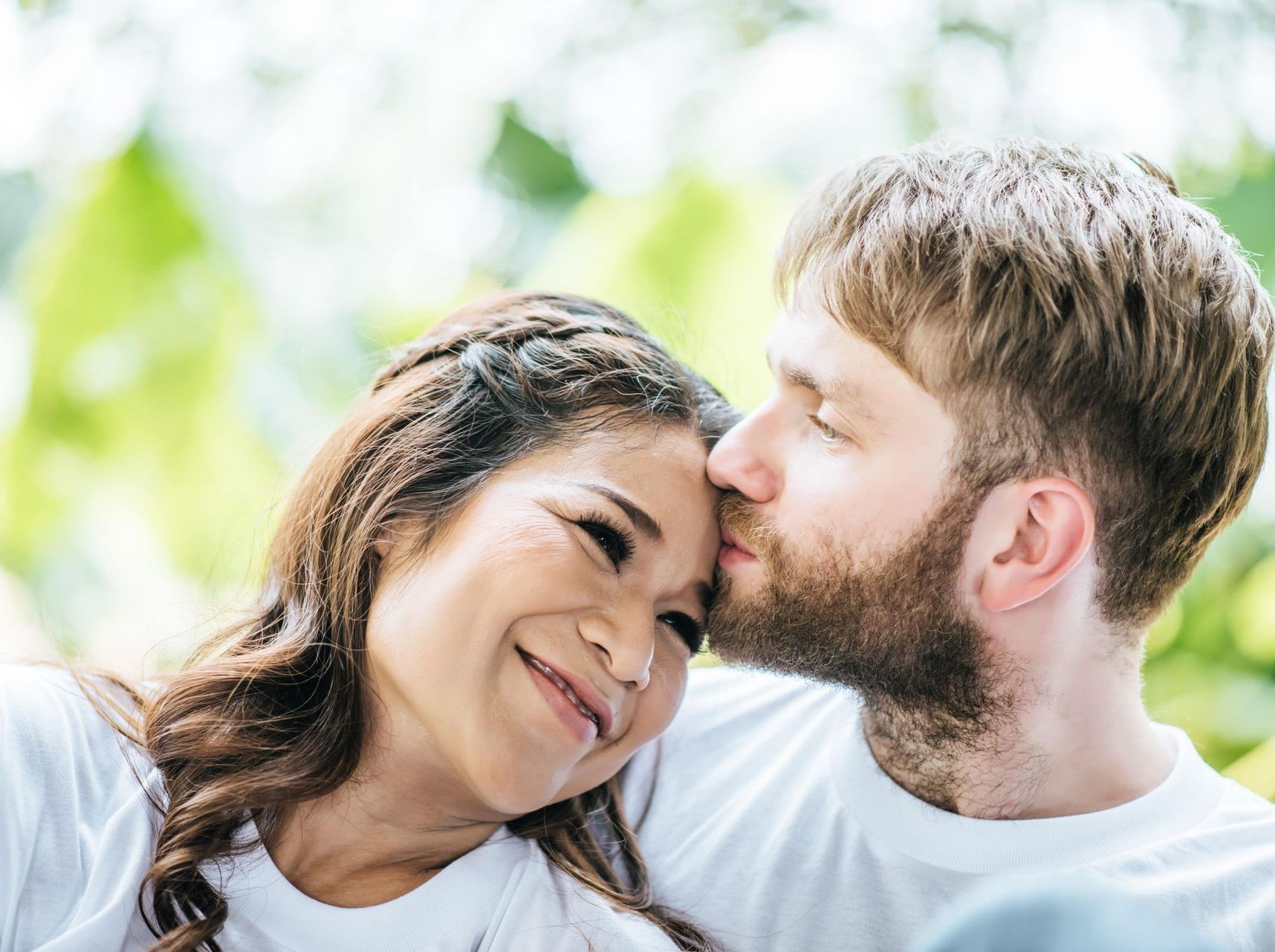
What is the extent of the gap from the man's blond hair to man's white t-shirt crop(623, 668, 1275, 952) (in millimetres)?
274

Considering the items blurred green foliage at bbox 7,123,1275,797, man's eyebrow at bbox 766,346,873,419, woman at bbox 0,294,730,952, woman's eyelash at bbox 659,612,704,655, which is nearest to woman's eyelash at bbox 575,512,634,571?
woman at bbox 0,294,730,952

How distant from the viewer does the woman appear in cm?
131

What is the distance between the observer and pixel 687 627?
1501mm

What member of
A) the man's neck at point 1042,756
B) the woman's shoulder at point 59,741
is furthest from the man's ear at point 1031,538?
the woman's shoulder at point 59,741

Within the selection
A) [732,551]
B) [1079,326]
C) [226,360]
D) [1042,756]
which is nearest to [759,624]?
[732,551]

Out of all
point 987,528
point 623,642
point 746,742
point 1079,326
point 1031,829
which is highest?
point 1079,326

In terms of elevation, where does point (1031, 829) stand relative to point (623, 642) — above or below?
below

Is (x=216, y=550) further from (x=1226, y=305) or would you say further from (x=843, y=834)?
(x=1226, y=305)

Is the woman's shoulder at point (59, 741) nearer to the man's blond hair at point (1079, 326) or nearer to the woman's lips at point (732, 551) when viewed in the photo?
the woman's lips at point (732, 551)

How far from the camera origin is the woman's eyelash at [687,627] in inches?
57.8

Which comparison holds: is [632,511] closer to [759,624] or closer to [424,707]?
[759,624]

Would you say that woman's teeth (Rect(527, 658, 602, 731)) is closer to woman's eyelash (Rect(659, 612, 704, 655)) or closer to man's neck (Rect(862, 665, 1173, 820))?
woman's eyelash (Rect(659, 612, 704, 655))

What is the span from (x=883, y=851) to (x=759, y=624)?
0.34m

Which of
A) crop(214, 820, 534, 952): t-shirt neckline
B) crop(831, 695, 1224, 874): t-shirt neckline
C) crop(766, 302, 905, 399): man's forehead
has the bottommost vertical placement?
crop(214, 820, 534, 952): t-shirt neckline
